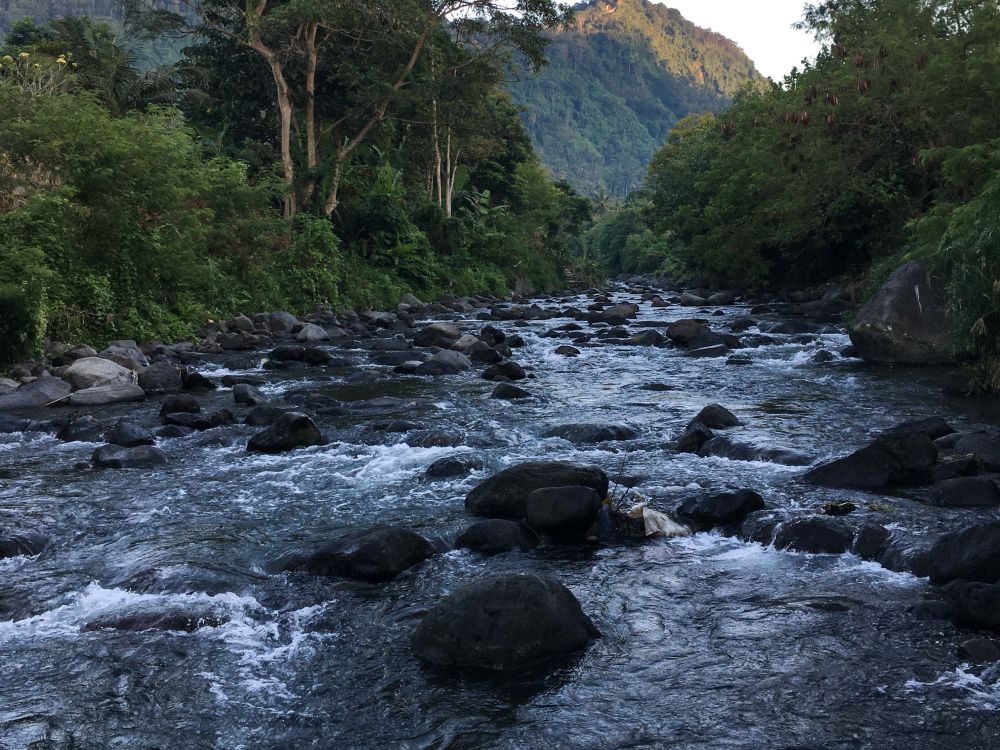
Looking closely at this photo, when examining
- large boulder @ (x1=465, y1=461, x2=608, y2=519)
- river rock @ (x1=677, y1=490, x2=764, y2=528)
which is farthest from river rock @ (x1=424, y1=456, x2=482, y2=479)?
river rock @ (x1=677, y1=490, x2=764, y2=528)

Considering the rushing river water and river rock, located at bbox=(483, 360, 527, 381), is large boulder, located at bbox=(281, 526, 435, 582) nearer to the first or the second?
the rushing river water

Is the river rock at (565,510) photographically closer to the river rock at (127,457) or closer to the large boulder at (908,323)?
the river rock at (127,457)

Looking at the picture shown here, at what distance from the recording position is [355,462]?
339 inches

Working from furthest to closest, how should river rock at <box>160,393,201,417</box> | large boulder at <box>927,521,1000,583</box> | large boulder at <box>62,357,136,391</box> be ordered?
large boulder at <box>62,357,136,391</box> → river rock at <box>160,393,201,417</box> → large boulder at <box>927,521,1000,583</box>

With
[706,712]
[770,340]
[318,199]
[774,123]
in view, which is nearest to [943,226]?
[770,340]

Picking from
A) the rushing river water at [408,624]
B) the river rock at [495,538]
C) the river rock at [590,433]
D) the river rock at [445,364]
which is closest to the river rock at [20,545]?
the rushing river water at [408,624]

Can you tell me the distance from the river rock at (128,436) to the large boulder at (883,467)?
6865mm

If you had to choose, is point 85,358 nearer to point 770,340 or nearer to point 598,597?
point 598,597

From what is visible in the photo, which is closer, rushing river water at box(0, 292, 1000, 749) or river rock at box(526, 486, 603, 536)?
rushing river water at box(0, 292, 1000, 749)

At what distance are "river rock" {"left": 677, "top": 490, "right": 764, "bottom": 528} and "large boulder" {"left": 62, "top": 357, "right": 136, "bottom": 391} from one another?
355 inches

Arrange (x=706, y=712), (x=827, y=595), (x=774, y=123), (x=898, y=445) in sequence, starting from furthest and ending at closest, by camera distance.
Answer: (x=774, y=123), (x=898, y=445), (x=827, y=595), (x=706, y=712)

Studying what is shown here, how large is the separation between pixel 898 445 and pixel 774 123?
20434 mm

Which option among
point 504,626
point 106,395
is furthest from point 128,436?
point 504,626

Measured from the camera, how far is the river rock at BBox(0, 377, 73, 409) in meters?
11.3
